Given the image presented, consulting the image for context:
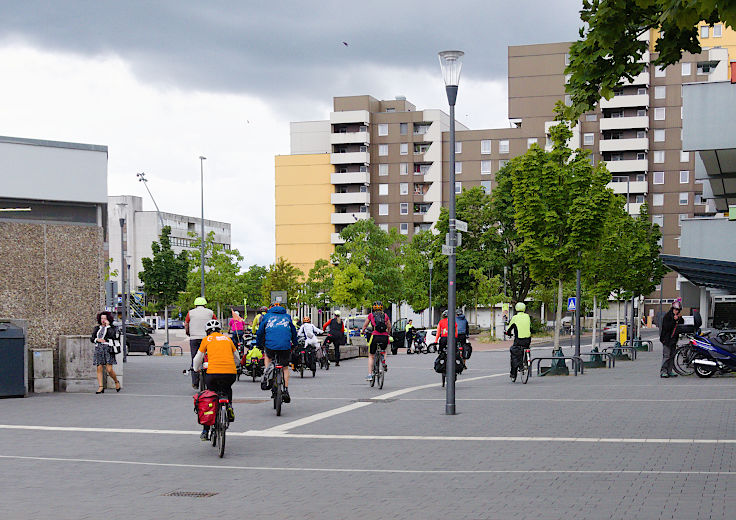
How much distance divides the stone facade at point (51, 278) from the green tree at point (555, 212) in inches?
490

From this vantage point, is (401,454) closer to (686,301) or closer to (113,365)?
(113,365)

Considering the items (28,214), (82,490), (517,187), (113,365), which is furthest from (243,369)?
(82,490)

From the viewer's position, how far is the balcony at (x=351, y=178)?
11157 cm

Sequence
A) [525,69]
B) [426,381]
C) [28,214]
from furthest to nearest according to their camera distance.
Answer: [525,69]
[426,381]
[28,214]

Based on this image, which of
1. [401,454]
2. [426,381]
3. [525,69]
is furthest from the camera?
A: [525,69]

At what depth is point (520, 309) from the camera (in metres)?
23.2

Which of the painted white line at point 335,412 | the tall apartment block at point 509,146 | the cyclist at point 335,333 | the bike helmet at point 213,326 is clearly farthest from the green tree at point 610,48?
the tall apartment block at point 509,146

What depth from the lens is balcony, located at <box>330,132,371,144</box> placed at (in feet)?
365

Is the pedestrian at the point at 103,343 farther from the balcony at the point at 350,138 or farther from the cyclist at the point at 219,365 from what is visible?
the balcony at the point at 350,138

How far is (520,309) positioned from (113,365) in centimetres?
934

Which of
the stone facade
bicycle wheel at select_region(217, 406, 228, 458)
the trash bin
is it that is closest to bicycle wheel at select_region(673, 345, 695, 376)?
the stone facade

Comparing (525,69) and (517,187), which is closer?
(517,187)

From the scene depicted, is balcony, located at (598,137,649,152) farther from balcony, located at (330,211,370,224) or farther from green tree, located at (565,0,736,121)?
green tree, located at (565,0,736,121)

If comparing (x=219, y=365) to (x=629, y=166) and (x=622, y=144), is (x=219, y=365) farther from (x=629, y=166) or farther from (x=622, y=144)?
(x=622, y=144)
